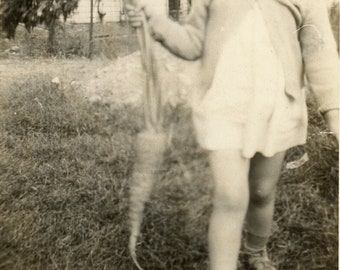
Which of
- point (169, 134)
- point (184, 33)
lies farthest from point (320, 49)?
point (169, 134)

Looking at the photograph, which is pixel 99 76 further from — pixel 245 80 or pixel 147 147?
pixel 245 80

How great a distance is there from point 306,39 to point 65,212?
670 millimetres

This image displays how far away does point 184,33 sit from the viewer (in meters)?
1.23

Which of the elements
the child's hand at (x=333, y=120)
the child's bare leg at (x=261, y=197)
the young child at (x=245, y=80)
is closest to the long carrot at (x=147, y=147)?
the young child at (x=245, y=80)

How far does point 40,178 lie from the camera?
1.49 m

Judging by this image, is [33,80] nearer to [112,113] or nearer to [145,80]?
[112,113]

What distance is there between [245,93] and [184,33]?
0.55 ft

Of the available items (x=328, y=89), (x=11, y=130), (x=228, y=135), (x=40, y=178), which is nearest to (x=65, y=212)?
(x=40, y=178)

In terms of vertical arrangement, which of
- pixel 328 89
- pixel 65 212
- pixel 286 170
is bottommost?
pixel 65 212

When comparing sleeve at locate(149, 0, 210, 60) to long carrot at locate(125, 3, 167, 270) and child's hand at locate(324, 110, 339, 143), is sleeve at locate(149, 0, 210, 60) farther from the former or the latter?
child's hand at locate(324, 110, 339, 143)

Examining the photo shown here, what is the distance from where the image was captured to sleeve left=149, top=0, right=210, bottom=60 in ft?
3.96

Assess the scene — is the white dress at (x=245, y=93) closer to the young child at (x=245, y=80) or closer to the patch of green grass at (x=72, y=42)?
the young child at (x=245, y=80)

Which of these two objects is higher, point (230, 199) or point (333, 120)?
point (333, 120)

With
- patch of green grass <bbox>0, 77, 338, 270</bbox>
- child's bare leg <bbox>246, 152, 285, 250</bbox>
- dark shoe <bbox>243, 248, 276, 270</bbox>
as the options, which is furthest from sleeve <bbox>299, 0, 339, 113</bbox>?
dark shoe <bbox>243, 248, 276, 270</bbox>
